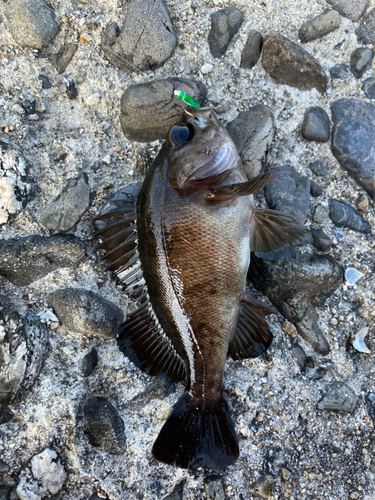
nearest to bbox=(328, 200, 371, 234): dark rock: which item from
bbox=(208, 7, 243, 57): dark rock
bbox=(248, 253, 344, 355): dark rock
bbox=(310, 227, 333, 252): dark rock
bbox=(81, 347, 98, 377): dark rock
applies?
bbox=(310, 227, 333, 252): dark rock

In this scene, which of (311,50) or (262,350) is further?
(311,50)

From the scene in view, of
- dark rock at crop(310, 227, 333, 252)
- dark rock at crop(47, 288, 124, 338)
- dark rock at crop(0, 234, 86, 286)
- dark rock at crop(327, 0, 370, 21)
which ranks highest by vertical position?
dark rock at crop(327, 0, 370, 21)

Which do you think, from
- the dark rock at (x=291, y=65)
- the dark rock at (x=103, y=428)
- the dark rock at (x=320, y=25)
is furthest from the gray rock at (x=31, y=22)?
the dark rock at (x=103, y=428)

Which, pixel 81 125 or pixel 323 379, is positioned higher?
pixel 81 125

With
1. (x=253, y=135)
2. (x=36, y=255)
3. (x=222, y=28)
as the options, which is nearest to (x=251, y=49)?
(x=222, y=28)

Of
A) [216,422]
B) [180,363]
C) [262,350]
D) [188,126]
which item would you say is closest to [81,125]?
[188,126]

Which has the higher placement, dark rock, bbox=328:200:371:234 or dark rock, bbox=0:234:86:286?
dark rock, bbox=328:200:371:234

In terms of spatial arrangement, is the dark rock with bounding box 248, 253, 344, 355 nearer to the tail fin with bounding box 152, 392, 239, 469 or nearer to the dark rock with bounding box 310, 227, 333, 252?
the dark rock with bounding box 310, 227, 333, 252

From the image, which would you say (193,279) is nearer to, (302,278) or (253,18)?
(302,278)
